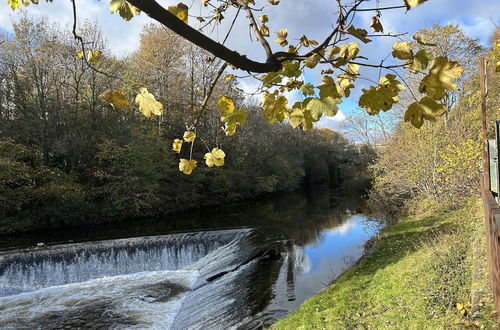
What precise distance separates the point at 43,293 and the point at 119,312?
330cm


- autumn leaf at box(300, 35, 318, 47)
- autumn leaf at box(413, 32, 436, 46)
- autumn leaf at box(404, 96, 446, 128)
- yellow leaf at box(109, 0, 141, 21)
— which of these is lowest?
autumn leaf at box(404, 96, 446, 128)

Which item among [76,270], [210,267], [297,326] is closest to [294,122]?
[297,326]

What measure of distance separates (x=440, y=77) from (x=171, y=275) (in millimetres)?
11874

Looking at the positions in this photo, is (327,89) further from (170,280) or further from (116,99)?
(170,280)

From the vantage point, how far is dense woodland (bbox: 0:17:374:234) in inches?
682

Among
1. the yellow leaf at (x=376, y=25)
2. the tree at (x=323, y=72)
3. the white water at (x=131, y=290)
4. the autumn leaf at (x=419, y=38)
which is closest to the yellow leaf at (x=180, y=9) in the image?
the tree at (x=323, y=72)

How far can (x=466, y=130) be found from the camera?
12820 mm

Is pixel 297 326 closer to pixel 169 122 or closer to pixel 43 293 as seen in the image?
pixel 43 293

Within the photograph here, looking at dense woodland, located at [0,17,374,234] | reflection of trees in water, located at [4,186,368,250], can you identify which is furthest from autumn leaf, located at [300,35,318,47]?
reflection of trees in water, located at [4,186,368,250]

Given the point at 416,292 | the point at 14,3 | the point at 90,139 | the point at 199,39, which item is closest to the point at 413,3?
the point at 199,39

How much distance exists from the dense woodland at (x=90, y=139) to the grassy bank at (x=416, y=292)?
8648 mm

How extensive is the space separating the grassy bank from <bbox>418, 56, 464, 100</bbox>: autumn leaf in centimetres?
378

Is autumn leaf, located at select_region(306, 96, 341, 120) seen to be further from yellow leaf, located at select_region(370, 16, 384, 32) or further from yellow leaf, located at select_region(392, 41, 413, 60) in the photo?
yellow leaf, located at select_region(370, 16, 384, 32)

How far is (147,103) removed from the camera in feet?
3.71
